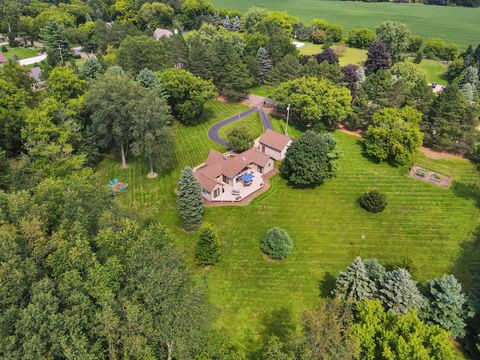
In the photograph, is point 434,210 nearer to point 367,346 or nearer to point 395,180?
point 395,180

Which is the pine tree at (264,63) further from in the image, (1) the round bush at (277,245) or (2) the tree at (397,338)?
(2) the tree at (397,338)

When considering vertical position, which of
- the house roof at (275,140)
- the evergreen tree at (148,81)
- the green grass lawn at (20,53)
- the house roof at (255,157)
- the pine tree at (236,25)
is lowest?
the house roof at (255,157)

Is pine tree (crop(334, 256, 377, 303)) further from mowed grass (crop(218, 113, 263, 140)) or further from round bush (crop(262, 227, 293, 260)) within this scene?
mowed grass (crop(218, 113, 263, 140))

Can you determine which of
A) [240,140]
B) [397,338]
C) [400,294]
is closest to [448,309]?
[400,294]

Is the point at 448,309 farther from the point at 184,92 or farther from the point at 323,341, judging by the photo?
the point at 184,92

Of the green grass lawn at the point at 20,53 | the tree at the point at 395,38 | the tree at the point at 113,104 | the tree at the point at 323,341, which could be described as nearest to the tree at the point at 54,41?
the green grass lawn at the point at 20,53

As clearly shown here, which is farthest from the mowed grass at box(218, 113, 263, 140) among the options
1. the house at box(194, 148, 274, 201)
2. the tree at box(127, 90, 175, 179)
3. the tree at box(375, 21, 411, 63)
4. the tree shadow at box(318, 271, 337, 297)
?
the tree at box(375, 21, 411, 63)
